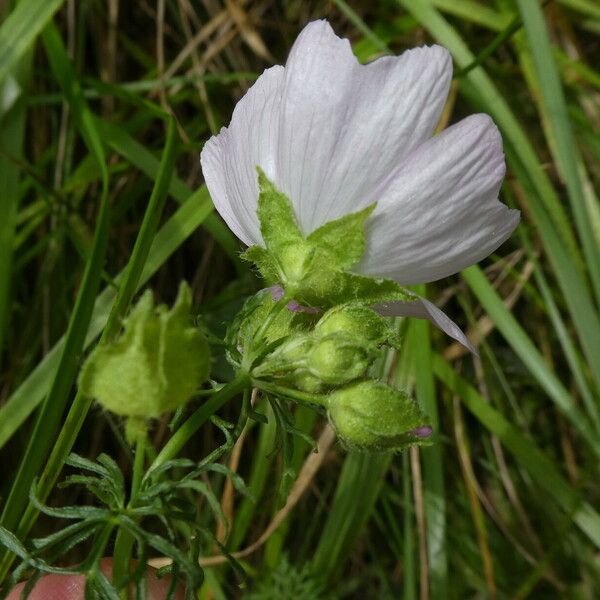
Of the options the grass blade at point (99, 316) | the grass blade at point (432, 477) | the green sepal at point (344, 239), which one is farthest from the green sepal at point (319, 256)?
the grass blade at point (432, 477)

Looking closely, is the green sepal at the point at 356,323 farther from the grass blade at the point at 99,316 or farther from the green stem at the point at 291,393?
the grass blade at the point at 99,316

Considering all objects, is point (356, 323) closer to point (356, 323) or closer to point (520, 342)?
point (356, 323)

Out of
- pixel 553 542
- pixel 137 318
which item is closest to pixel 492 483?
pixel 553 542

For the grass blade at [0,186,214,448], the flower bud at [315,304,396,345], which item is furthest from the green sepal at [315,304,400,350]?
the grass blade at [0,186,214,448]

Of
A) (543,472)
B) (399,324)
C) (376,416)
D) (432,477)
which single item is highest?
(376,416)

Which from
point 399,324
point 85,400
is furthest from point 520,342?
point 85,400

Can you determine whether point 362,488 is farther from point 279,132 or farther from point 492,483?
point 279,132
